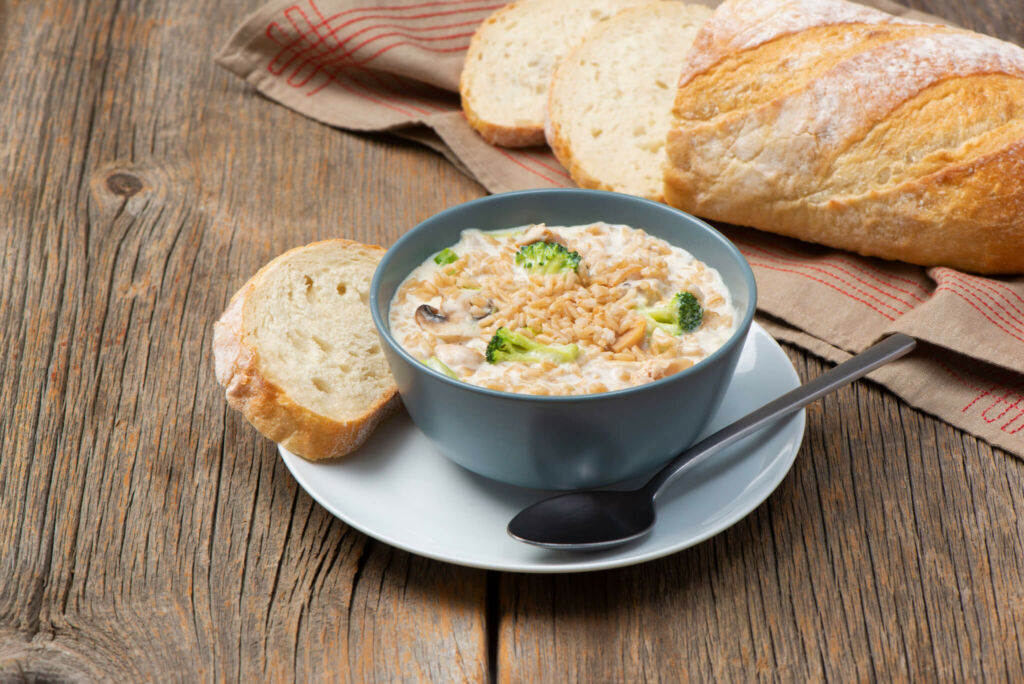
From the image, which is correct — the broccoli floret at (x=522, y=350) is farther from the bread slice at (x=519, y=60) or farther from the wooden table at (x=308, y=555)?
the bread slice at (x=519, y=60)

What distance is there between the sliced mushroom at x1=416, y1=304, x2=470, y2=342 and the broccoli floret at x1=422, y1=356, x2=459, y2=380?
7cm

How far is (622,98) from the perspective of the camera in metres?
3.75

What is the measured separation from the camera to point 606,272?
250 centimetres

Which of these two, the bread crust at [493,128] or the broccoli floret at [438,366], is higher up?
the broccoli floret at [438,366]

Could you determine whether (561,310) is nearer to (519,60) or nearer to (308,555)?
(308,555)

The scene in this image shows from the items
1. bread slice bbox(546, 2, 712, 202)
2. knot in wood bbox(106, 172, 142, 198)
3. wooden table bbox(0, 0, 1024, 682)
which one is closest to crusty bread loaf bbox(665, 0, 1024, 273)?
bread slice bbox(546, 2, 712, 202)

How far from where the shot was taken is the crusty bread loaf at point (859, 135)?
3.00 m

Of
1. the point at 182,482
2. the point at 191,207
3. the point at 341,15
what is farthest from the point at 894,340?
the point at 341,15

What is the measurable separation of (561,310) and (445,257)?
0.41 metres

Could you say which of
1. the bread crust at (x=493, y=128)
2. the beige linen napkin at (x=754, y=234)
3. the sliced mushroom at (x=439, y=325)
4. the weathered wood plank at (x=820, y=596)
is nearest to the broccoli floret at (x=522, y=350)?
the sliced mushroom at (x=439, y=325)

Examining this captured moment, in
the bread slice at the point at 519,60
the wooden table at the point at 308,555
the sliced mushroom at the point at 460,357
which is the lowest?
the wooden table at the point at 308,555

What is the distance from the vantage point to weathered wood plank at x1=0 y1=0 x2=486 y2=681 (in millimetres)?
2080

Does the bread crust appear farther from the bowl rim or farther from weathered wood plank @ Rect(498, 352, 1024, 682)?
weathered wood plank @ Rect(498, 352, 1024, 682)

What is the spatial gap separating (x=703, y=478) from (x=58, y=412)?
1737 millimetres
